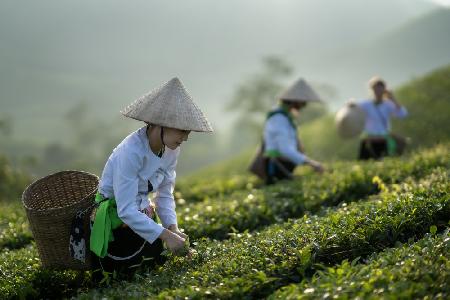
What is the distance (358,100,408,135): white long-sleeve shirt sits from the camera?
1059 cm

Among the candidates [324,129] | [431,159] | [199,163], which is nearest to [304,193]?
[431,159]

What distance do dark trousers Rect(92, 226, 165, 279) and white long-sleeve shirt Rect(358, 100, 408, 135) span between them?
6893mm

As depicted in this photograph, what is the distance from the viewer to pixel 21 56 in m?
173

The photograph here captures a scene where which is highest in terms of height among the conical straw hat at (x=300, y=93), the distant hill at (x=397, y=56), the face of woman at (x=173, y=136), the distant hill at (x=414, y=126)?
the distant hill at (x=397, y=56)

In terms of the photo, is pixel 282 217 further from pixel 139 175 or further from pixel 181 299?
pixel 181 299

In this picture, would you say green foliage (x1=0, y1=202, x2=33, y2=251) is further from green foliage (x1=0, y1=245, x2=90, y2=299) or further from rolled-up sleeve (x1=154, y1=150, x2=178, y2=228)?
rolled-up sleeve (x1=154, y1=150, x2=178, y2=228)

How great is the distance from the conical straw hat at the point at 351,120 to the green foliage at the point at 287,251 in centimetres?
556

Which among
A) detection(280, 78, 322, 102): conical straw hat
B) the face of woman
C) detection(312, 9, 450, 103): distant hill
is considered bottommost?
the face of woman

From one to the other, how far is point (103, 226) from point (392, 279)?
2.52 meters

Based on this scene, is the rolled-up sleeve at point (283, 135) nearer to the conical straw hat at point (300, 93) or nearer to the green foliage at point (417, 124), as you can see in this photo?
the conical straw hat at point (300, 93)

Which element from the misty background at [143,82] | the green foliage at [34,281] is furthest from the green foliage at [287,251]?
the misty background at [143,82]

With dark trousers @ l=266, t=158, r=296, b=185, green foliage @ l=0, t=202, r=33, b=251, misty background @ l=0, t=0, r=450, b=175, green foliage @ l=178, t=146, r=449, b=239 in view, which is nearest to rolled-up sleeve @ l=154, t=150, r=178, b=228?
green foliage @ l=178, t=146, r=449, b=239

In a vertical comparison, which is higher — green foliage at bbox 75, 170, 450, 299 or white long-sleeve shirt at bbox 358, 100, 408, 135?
white long-sleeve shirt at bbox 358, 100, 408, 135

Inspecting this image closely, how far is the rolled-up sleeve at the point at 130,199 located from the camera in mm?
4461
